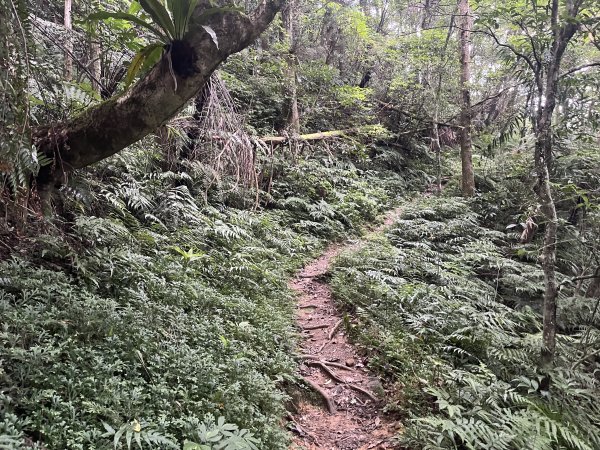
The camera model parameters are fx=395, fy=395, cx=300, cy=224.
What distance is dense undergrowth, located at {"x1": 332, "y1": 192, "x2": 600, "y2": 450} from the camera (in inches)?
137

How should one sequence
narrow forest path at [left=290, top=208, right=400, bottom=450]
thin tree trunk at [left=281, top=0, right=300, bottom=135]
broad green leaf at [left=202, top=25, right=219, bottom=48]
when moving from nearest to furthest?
broad green leaf at [left=202, top=25, right=219, bottom=48] < narrow forest path at [left=290, top=208, right=400, bottom=450] < thin tree trunk at [left=281, top=0, right=300, bottom=135]

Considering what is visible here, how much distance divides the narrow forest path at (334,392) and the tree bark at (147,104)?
10.4 ft

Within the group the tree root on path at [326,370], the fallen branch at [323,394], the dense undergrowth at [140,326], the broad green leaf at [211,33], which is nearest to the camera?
the dense undergrowth at [140,326]

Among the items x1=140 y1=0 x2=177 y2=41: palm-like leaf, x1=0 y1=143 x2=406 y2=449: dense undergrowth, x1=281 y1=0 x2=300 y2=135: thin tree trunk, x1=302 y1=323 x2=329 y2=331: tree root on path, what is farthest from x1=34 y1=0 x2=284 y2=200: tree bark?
x1=281 y1=0 x2=300 y2=135: thin tree trunk

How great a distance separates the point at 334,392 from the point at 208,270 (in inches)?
97.4

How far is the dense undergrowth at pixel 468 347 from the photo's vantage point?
11.4 feet

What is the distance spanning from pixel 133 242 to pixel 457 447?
4.24m

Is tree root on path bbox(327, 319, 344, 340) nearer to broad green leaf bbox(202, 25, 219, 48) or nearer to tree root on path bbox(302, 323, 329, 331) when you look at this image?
tree root on path bbox(302, 323, 329, 331)

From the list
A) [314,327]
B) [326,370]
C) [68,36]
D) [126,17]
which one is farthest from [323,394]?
[68,36]

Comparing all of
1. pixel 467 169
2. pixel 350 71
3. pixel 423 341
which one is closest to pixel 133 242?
pixel 423 341

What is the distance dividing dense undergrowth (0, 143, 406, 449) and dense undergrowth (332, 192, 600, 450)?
126 cm

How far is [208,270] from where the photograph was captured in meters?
5.79

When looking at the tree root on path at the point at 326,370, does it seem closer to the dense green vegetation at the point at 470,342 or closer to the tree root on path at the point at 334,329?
the dense green vegetation at the point at 470,342

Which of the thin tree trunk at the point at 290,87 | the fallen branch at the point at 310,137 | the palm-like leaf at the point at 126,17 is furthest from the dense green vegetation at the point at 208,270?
the thin tree trunk at the point at 290,87
